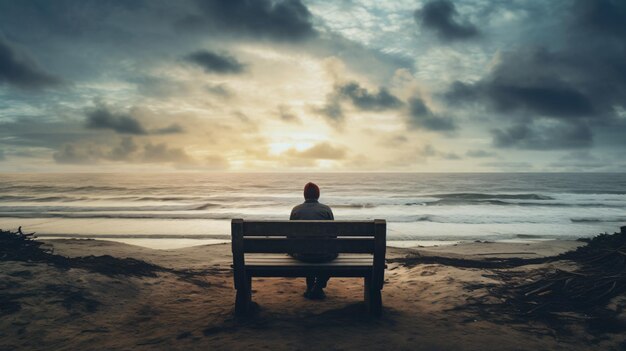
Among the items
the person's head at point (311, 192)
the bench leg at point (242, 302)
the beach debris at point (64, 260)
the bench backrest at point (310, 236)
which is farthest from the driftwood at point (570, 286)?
the beach debris at point (64, 260)

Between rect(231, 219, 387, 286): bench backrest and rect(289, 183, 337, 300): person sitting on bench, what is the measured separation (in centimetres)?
42

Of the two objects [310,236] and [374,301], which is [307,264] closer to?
[310,236]

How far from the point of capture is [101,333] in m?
4.24

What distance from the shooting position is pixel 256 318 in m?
4.79

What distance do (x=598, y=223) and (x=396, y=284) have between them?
20.5m

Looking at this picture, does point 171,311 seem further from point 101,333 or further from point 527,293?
point 527,293

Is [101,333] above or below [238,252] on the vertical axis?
below

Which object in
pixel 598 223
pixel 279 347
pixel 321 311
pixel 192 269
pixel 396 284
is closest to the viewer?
pixel 279 347

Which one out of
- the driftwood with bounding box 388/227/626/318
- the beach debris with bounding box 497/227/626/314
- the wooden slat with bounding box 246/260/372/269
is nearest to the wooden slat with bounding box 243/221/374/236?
the wooden slat with bounding box 246/260/372/269

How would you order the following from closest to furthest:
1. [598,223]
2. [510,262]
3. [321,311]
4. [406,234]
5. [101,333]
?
[101,333], [321,311], [510,262], [406,234], [598,223]

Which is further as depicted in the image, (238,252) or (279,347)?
(238,252)

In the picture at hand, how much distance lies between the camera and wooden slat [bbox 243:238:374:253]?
4.39 metres

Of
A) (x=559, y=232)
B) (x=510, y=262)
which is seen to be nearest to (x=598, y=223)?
(x=559, y=232)

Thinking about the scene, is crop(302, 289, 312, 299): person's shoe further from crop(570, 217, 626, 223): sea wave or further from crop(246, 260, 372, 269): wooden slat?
crop(570, 217, 626, 223): sea wave
